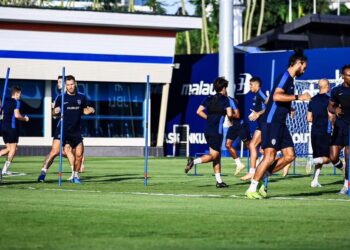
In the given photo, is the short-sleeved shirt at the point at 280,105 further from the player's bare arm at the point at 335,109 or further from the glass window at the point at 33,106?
the glass window at the point at 33,106

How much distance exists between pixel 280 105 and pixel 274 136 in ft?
1.60

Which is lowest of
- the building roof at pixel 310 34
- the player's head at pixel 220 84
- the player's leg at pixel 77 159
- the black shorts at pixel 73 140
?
the player's leg at pixel 77 159

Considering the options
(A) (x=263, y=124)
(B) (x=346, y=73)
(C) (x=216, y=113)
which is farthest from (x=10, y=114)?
(A) (x=263, y=124)

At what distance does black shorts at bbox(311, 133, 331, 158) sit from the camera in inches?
944

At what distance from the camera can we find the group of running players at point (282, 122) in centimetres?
1878

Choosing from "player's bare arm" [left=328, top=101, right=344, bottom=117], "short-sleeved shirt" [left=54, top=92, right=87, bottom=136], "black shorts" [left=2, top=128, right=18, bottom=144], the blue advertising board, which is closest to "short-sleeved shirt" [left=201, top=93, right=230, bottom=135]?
"short-sleeved shirt" [left=54, top=92, right=87, bottom=136]

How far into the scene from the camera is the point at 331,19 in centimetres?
5591

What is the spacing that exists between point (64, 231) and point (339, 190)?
9915 millimetres

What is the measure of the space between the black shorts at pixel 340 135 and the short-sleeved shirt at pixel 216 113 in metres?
2.63

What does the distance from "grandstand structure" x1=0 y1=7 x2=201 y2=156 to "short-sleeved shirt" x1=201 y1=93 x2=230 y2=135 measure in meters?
25.7

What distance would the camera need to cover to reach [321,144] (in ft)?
79.5

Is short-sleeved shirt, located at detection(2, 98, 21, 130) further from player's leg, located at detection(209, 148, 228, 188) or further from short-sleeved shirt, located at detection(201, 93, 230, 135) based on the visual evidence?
player's leg, located at detection(209, 148, 228, 188)

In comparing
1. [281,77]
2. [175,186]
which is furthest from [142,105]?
[281,77]

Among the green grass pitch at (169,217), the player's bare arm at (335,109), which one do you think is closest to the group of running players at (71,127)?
the green grass pitch at (169,217)
